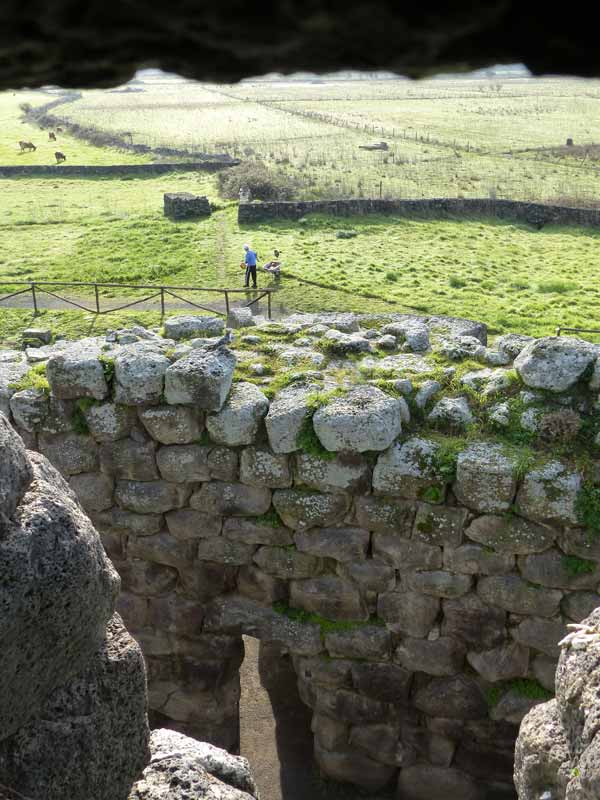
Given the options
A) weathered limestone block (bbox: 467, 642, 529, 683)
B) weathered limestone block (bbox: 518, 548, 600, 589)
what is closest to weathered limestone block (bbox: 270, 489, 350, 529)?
weathered limestone block (bbox: 518, 548, 600, 589)

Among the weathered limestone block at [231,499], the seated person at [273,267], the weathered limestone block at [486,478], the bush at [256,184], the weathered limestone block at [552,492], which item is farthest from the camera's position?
the bush at [256,184]

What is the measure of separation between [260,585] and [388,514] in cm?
162

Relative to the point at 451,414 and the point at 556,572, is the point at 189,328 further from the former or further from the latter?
the point at 556,572

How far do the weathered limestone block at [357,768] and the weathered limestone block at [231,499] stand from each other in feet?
9.19

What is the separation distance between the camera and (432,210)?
94.3 feet

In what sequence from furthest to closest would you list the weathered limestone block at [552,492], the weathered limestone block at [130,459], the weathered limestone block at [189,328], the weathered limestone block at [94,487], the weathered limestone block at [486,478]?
the weathered limestone block at [189,328], the weathered limestone block at [94,487], the weathered limestone block at [130,459], the weathered limestone block at [486,478], the weathered limestone block at [552,492]

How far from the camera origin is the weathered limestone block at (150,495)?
27.0 ft

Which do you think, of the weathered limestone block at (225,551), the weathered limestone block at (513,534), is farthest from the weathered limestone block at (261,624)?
the weathered limestone block at (513,534)

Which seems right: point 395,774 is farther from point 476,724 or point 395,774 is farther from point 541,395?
point 541,395

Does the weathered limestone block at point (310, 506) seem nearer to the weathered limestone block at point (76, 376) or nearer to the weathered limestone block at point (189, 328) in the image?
the weathered limestone block at point (76, 376)

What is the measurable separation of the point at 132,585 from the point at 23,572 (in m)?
5.04

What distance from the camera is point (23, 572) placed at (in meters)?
3.89

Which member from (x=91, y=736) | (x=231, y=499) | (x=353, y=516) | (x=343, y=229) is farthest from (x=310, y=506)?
(x=343, y=229)

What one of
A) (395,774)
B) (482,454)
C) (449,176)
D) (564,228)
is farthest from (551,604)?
(449,176)
